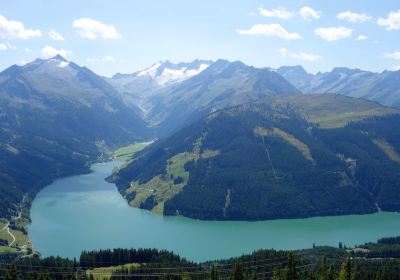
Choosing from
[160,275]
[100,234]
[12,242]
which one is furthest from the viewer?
[100,234]

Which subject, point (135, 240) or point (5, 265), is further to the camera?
point (135, 240)

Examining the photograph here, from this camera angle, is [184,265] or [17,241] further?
[17,241]

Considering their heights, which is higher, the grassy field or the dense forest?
the grassy field

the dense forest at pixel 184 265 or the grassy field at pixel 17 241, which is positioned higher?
the grassy field at pixel 17 241

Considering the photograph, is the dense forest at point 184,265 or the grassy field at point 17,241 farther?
the grassy field at point 17,241

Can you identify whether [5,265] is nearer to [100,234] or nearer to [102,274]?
[102,274]

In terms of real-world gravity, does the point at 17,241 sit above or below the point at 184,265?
above

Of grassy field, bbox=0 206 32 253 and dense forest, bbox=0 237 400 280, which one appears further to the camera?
grassy field, bbox=0 206 32 253

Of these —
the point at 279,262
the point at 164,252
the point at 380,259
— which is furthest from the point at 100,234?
the point at 380,259

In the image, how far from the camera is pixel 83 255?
13988 centimetres

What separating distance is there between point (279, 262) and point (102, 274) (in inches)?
1624

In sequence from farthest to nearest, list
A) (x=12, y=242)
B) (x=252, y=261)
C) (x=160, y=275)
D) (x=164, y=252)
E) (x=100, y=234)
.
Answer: (x=100, y=234) < (x=12, y=242) < (x=164, y=252) < (x=252, y=261) < (x=160, y=275)

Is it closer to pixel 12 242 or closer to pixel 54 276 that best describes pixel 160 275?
pixel 54 276

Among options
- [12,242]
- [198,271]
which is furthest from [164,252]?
[12,242]
